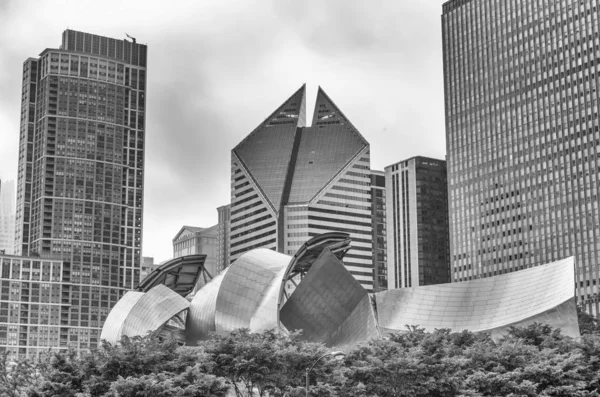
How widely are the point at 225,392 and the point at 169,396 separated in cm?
473

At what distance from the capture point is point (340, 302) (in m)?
81.4

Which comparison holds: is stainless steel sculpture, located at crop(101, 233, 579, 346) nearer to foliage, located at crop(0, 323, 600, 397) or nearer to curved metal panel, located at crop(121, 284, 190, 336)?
curved metal panel, located at crop(121, 284, 190, 336)

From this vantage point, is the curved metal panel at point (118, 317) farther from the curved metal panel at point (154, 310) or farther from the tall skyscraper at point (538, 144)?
the tall skyscraper at point (538, 144)

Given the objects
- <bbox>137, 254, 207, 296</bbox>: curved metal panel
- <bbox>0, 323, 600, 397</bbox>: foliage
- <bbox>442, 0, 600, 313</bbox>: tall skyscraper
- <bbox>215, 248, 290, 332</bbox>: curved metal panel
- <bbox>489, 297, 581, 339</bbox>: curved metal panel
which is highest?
<bbox>442, 0, 600, 313</bbox>: tall skyscraper

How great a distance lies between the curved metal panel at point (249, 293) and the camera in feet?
258

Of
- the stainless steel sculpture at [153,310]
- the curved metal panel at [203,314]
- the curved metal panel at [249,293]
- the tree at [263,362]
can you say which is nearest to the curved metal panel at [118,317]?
the stainless steel sculpture at [153,310]

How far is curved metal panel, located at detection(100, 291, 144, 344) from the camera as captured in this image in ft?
300

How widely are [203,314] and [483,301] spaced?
24094 mm

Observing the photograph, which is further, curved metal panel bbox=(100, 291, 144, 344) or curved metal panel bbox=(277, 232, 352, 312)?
curved metal panel bbox=(100, 291, 144, 344)

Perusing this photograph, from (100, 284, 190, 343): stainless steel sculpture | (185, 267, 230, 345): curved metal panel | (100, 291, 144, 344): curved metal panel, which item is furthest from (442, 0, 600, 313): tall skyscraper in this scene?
(100, 284, 190, 343): stainless steel sculpture

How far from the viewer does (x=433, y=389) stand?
193 feet

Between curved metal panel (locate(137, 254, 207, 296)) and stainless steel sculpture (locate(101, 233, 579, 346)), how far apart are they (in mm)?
13605

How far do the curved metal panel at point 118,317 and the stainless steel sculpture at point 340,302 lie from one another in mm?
7447

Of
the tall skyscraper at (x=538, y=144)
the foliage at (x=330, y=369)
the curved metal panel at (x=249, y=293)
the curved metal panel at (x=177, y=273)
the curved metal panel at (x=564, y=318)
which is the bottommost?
the foliage at (x=330, y=369)
